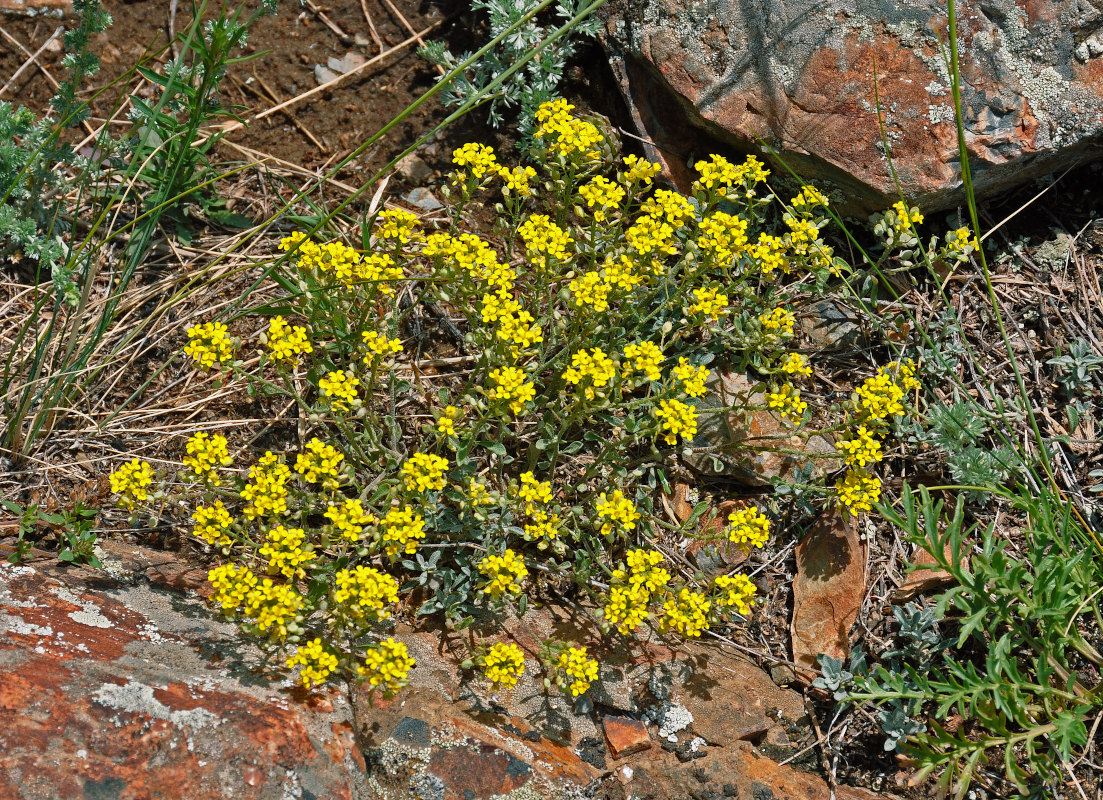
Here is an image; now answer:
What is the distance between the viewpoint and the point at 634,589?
10.5 ft

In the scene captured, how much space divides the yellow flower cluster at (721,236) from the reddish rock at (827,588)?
1.23 meters

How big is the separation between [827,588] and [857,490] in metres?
0.54

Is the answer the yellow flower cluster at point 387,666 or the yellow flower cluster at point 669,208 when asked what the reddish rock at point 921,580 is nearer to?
the yellow flower cluster at point 669,208

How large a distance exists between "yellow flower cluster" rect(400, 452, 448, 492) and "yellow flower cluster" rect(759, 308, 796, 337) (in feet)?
5.07

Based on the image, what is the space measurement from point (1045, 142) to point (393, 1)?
11.4 feet

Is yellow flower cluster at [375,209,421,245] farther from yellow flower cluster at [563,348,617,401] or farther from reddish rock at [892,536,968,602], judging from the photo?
reddish rock at [892,536,968,602]

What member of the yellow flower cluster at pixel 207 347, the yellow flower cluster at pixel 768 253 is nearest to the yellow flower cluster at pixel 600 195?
the yellow flower cluster at pixel 768 253

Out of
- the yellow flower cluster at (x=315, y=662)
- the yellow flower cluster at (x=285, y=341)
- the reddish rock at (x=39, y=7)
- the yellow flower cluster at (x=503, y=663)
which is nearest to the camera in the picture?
the yellow flower cluster at (x=315, y=662)

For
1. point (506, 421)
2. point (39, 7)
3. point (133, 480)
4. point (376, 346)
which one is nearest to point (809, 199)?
point (506, 421)

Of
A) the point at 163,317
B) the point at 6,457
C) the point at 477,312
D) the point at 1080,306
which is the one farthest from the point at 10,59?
the point at 1080,306

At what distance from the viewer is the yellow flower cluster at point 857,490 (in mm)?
3508

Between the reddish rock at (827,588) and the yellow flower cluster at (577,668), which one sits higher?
the yellow flower cluster at (577,668)

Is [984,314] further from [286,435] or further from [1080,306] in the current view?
[286,435]

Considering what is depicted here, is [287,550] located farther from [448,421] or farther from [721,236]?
[721,236]
